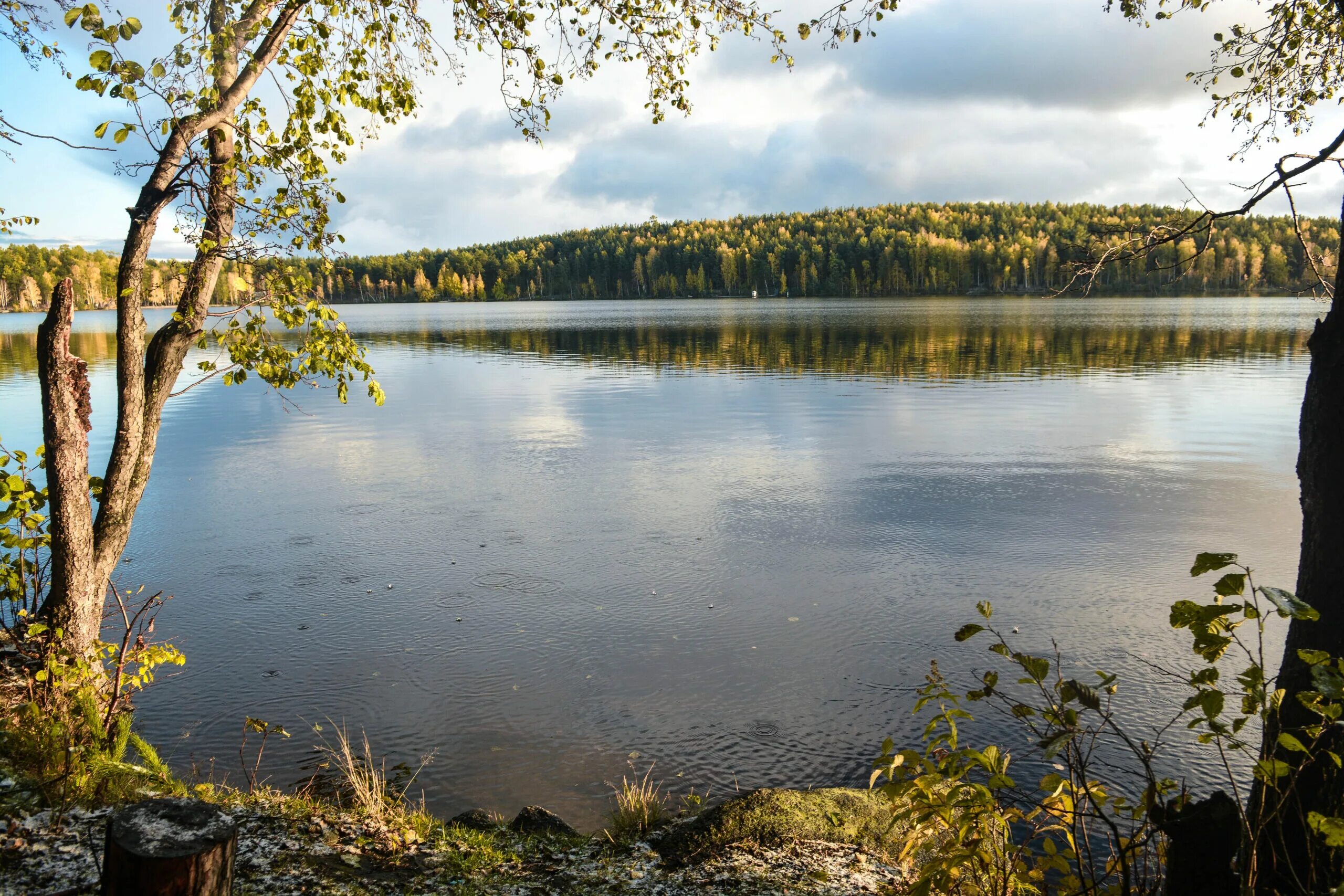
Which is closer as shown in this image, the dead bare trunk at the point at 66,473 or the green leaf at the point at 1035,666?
the green leaf at the point at 1035,666

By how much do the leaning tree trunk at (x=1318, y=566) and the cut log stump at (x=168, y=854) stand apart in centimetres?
411

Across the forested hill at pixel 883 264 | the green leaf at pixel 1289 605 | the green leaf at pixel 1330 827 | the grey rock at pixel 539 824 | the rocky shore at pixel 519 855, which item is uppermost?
the forested hill at pixel 883 264

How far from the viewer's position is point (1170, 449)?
1627cm

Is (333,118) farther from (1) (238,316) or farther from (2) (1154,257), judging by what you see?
(2) (1154,257)

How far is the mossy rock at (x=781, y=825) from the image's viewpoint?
465 centimetres

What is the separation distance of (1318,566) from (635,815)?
379 cm

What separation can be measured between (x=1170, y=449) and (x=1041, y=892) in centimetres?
1503

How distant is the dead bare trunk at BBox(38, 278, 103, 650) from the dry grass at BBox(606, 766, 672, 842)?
3.83 metres

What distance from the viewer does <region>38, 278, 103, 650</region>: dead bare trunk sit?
557 cm

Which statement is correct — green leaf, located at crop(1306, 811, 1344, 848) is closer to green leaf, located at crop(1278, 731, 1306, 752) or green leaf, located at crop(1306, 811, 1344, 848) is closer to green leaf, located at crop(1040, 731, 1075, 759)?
green leaf, located at crop(1278, 731, 1306, 752)

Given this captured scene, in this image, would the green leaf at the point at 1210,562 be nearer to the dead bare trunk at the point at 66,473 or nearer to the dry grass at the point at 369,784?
the dry grass at the point at 369,784

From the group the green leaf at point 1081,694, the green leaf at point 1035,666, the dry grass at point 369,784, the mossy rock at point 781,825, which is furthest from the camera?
the dry grass at point 369,784

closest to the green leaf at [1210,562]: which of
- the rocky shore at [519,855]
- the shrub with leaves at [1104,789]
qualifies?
the shrub with leaves at [1104,789]

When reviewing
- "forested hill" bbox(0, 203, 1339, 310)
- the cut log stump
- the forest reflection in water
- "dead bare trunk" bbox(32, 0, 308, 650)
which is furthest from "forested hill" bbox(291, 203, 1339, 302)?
the cut log stump
